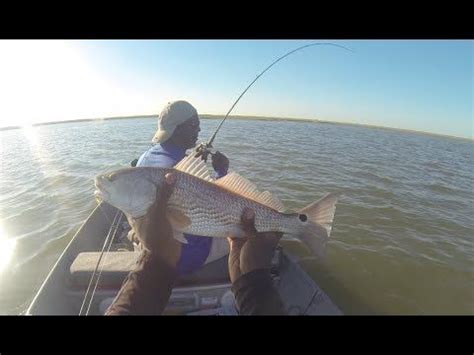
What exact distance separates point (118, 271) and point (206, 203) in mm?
1714

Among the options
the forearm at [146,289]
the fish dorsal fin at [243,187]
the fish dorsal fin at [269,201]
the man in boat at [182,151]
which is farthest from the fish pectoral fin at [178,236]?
the fish dorsal fin at [269,201]

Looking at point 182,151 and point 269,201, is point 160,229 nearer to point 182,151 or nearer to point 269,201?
point 269,201

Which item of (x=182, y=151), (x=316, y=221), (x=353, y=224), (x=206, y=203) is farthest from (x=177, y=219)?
(x=353, y=224)

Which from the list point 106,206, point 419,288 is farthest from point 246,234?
point 419,288

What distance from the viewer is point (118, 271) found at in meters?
4.59

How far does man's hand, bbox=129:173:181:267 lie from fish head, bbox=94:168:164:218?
0.08 m

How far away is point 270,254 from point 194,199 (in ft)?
3.98

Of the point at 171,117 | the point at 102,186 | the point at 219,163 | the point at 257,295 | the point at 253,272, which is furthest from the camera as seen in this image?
the point at 219,163

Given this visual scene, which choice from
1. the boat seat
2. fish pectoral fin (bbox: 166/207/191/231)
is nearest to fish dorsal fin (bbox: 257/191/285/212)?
fish pectoral fin (bbox: 166/207/191/231)

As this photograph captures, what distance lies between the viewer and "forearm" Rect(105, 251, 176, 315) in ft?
12.1

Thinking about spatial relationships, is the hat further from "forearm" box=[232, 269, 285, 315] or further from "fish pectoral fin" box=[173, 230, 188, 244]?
"forearm" box=[232, 269, 285, 315]

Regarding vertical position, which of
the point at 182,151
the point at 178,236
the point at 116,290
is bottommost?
the point at 116,290

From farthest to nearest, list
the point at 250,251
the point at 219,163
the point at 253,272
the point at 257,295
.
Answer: the point at 219,163 → the point at 250,251 → the point at 253,272 → the point at 257,295
